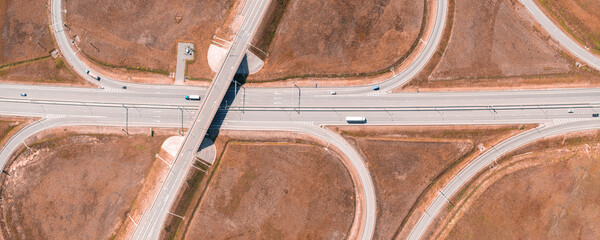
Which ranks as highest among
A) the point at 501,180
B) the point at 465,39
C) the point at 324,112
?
the point at 465,39

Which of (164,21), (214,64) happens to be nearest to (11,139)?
(164,21)

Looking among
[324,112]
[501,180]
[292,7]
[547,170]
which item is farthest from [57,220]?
[547,170]

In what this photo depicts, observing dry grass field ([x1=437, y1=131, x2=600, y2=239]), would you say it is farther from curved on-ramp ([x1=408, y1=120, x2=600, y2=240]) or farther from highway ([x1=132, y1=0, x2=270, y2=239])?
highway ([x1=132, y1=0, x2=270, y2=239])

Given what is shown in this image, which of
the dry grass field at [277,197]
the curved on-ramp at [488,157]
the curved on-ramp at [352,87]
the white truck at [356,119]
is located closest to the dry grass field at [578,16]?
the curved on-ramp at [488,157]

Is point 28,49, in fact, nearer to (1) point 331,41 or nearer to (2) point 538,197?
(1) point 331,41

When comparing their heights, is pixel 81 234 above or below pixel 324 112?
below

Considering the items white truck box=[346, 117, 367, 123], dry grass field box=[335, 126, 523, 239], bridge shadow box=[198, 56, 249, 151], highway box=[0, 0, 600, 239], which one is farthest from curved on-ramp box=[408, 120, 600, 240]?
bridge shadow box=[198, 56, 249, 151]

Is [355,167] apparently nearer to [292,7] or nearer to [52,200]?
[292,7]
